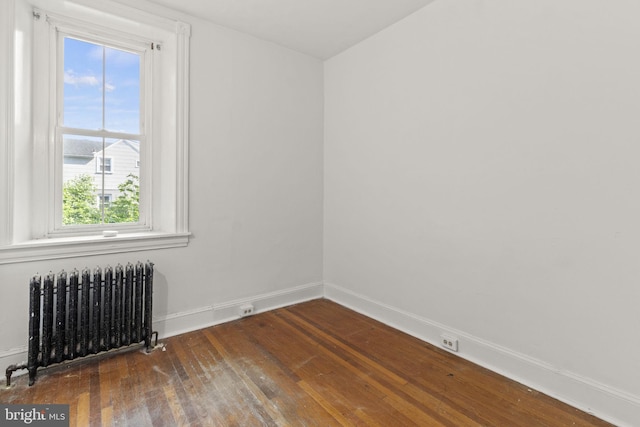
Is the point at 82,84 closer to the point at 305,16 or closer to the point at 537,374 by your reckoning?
the point at 305,16

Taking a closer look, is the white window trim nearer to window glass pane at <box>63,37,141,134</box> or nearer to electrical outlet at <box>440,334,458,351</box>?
window glass pane at <box>63,37,141,134</box>

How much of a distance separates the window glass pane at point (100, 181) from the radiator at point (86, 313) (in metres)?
0.52

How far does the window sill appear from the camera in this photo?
212 cm

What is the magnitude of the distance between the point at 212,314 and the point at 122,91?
2144 millimetres

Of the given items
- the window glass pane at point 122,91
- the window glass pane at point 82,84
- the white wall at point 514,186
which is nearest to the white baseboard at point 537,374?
the white wall at point 514,186

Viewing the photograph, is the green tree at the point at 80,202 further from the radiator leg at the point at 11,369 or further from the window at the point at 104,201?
the radiator leg at the point at 11,369

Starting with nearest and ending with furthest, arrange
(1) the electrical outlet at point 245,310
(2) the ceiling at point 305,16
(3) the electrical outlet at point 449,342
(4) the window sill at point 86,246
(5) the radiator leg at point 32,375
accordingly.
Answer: (5) the radiator leg at point 32,375, (4) the window sill at point 86,246, (3) the electrical outlet at point 449,342, (2) the ceiling at point 305,16, (1) the electrical outlet at point 245,310

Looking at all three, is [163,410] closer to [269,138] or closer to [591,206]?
[269,138]

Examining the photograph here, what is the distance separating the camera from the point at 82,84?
250 cm

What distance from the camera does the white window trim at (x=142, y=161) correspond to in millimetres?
2070

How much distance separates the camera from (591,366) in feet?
5.93

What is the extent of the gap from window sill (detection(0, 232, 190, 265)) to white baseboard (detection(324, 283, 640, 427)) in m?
2.15

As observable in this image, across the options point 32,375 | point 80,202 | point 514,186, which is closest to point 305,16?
point 514,186

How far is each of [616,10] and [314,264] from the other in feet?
10.3
